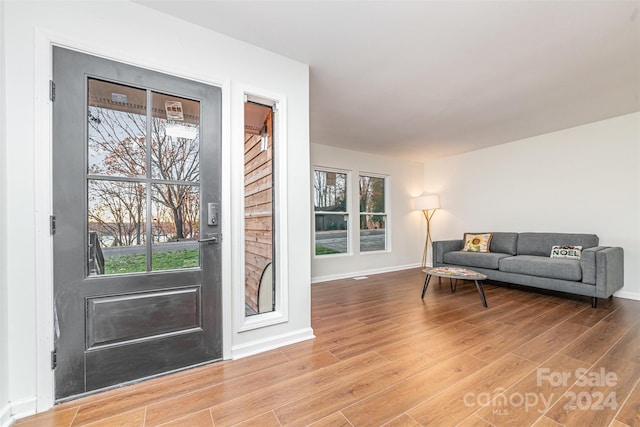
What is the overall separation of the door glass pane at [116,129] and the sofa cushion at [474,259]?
444 cm

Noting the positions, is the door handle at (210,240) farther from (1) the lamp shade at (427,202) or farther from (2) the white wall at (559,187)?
(2) the white wall at (559,187)

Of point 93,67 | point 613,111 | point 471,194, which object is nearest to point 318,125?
point 93,67

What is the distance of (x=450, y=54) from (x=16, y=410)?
361cm

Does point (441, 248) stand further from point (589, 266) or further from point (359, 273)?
point (589, 266)

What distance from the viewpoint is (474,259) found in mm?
4168

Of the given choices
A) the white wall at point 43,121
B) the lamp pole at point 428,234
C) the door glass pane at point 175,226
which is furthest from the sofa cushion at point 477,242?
the door glass pane at point 175,226

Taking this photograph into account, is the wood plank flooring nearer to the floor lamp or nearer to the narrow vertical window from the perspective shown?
the narrow vertical window

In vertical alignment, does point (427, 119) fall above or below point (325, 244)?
above

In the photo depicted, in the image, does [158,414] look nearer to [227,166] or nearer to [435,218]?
[227,166]

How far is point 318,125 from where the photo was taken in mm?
3811

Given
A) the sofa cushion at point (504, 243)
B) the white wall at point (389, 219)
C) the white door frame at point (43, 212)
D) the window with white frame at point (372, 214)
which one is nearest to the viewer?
the white door frame at point (43, 212)

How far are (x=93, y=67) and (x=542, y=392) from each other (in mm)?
3259

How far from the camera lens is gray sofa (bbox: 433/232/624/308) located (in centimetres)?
298

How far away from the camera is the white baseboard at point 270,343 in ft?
6.48
